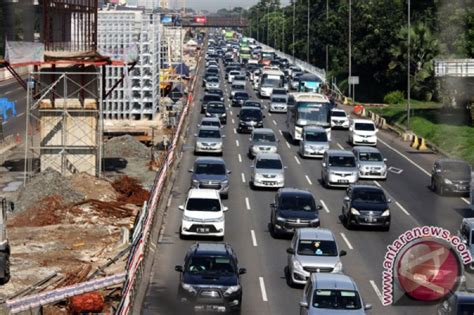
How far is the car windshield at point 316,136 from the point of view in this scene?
179ft

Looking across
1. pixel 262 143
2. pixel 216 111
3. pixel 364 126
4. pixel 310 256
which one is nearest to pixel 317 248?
pixel 310 256

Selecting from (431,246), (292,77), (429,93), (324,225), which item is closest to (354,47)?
(292,77)

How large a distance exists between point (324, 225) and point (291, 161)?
54.8 ft

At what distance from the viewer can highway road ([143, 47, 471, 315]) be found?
26469 mm

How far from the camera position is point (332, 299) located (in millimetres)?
22172

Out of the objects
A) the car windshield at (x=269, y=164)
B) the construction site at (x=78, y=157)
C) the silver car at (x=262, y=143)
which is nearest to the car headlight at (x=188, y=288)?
the construction site at (x=78, y=157)

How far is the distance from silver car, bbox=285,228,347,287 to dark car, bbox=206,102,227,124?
40950mm

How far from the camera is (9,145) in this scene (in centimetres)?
6281

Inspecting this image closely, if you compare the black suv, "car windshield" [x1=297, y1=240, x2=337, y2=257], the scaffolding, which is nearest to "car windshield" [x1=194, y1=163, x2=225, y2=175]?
the scaffolding

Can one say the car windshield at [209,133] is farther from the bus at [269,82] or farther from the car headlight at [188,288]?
the bus at [269,82]

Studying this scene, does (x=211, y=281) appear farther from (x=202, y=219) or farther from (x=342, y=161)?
(x=342, y=161)

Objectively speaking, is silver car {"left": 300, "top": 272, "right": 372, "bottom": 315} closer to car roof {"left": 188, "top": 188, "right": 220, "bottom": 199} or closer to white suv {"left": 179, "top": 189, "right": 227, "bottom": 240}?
white suv {"left": 179, "top": 189, "right": 227, "bottom": 240}

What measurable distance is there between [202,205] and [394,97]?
57.9 meters

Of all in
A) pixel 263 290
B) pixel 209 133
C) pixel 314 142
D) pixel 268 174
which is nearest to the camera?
pixel 263 290
